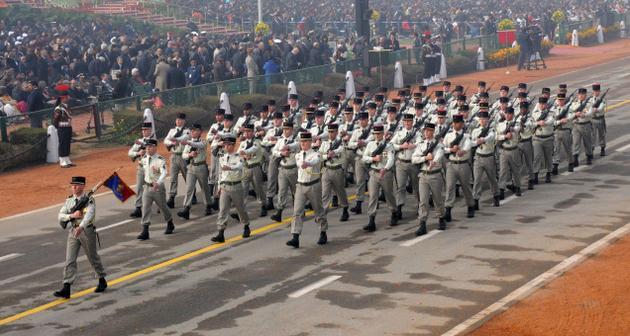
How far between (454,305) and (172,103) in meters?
20.6

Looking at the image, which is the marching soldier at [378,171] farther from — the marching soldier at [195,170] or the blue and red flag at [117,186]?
the blue and red flag at [117,186]

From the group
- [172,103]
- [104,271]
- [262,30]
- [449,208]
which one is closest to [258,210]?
[449,208]

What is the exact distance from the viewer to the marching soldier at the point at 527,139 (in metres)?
24.4

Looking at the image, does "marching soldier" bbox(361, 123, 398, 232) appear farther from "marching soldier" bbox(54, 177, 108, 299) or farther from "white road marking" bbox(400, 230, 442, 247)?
"marching soldier" bbox(54, 177, 108, 299)

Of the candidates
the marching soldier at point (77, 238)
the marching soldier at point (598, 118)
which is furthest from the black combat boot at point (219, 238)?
the marching soldier at point (598, 118)

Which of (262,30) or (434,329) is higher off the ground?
(262,30)

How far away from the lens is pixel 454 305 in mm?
15789

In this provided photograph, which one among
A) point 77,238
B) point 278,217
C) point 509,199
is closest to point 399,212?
point 278,217

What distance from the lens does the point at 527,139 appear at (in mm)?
24641

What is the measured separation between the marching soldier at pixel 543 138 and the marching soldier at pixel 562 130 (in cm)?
82

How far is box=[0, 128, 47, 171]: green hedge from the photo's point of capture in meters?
29.3

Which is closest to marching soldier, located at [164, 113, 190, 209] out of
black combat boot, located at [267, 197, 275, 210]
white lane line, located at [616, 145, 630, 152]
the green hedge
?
black combat boot, located at [267, 197, 275, 210]

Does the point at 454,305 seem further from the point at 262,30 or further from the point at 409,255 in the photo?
the point at 262,30

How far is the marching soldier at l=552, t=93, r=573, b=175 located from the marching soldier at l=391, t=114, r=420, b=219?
511 cm
